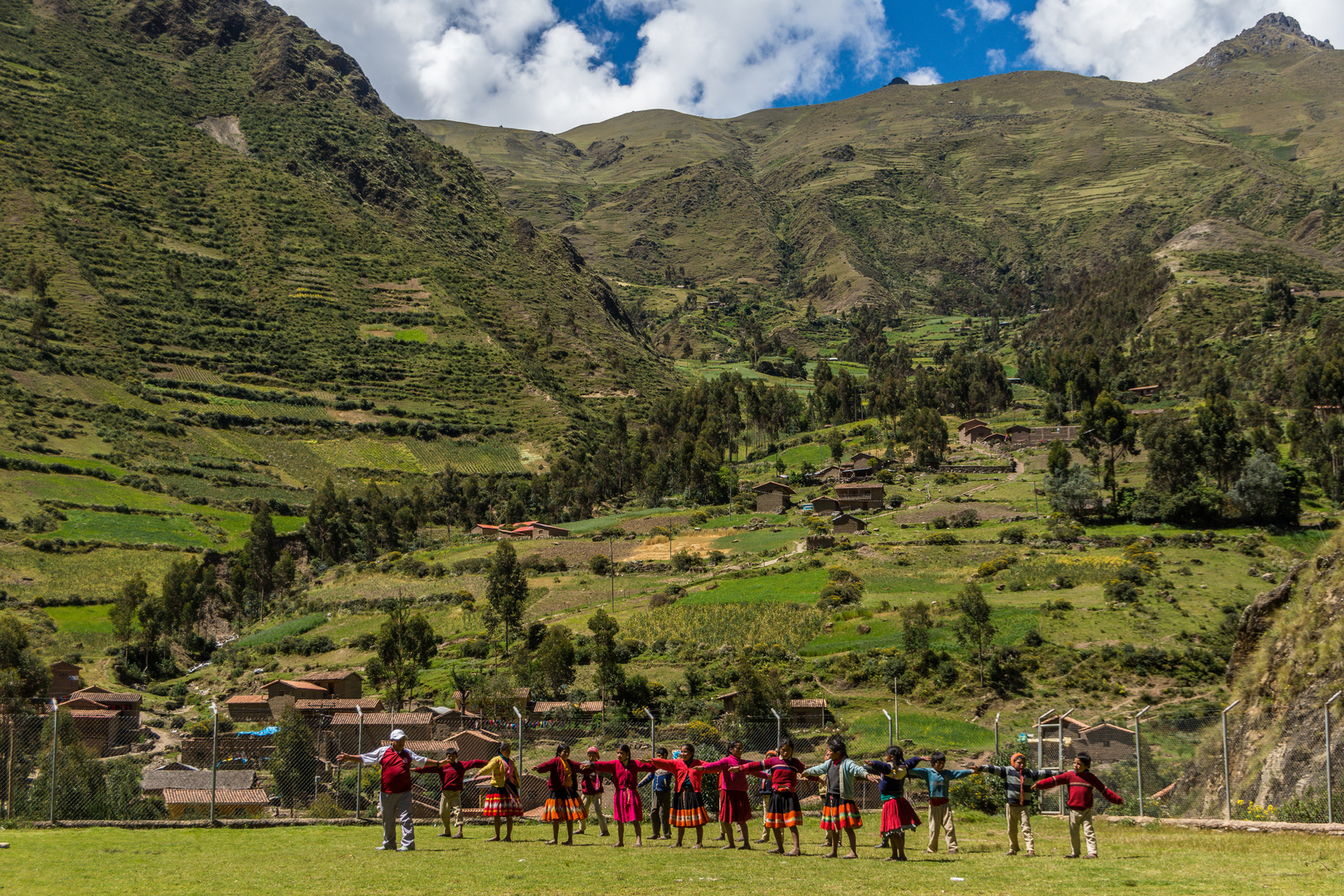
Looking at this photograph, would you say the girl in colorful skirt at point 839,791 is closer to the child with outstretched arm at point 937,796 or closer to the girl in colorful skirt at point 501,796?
the child with outstretched arm at point 937,796

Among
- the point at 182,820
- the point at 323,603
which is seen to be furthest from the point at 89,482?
the point at 182,820

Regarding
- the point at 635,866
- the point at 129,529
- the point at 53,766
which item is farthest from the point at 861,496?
the point at 53,766

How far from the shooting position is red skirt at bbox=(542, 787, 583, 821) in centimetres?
1658

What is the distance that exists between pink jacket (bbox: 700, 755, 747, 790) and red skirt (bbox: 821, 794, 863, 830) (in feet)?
4.77

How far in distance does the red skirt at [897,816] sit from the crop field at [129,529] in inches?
3653

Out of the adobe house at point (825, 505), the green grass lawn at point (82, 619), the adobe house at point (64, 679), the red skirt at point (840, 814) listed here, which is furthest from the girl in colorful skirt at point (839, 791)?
the adobe house at point (825, 505)

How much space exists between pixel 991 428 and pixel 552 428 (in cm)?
6185

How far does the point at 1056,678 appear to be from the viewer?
51.0 m

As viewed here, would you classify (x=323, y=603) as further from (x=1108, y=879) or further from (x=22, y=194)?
(x=22, y=194)

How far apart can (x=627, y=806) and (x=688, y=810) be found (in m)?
1.10

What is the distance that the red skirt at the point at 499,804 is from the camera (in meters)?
16.8

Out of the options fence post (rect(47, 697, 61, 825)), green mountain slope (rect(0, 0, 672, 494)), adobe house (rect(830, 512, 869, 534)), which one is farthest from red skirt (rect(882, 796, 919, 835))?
green mountain slope (rect(0, 0, 672, 494))

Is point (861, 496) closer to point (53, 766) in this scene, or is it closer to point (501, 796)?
point (501, 796)

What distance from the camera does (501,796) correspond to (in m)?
A: 16.9
